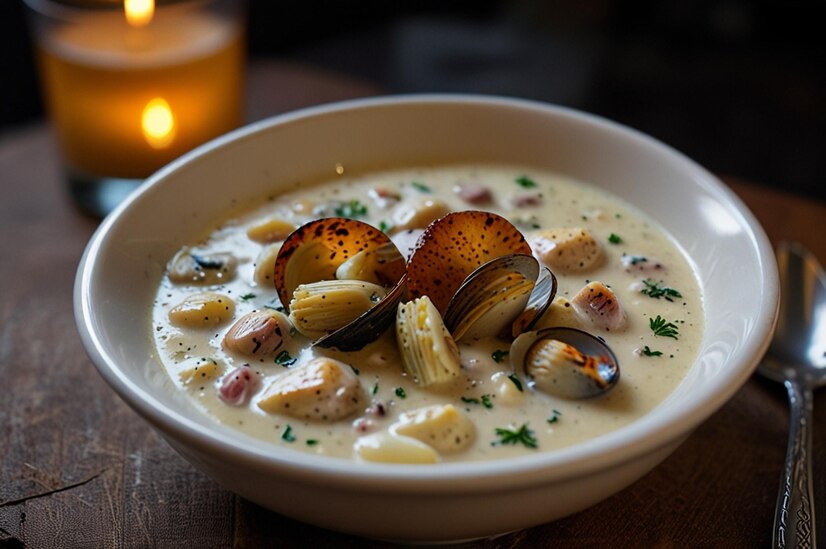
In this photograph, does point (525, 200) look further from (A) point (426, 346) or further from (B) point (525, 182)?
(A) point (426, 346)

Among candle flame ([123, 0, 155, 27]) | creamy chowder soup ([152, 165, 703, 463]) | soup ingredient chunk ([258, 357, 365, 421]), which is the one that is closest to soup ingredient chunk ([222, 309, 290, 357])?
creamy chowder soup ([152, 165, 703, 463])

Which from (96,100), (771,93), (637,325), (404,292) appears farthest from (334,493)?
(771,93)

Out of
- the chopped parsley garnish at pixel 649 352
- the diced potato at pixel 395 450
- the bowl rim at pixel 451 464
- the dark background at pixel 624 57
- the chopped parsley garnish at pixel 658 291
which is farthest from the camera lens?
the dark background at pixel 624 57

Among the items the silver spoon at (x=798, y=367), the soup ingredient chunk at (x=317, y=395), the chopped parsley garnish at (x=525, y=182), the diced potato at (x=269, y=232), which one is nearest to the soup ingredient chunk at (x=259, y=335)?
the soup ingredient chunk at (x=317, y=395)

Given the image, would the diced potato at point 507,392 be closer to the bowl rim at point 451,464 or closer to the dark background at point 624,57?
the bowl rim at point 451,464

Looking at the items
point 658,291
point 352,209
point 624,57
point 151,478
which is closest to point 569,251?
point 658,291

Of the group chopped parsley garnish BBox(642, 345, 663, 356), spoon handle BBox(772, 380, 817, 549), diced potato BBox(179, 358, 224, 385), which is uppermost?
chopped parsley garnish BBox(642, 345, 663, 356)

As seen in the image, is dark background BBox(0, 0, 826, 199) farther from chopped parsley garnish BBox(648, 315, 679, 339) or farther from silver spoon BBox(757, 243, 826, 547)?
chopped parsley garnish BBox(648, 315, 679, 339)
